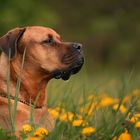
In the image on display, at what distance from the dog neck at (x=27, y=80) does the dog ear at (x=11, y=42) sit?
73 millimetres

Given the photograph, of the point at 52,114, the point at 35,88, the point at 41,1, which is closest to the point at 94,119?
the point at 52,114

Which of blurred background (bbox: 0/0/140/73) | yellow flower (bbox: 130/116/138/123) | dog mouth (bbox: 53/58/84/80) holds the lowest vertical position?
blurred background (bbox: 0/0/140/73)

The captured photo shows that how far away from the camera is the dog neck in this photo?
6.62m

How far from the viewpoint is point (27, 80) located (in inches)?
267

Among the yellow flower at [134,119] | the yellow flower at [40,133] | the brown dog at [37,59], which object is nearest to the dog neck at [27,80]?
the brown dog at [37,59]

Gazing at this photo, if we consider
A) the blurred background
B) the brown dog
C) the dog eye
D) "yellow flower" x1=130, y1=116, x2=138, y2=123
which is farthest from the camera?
the blurred background

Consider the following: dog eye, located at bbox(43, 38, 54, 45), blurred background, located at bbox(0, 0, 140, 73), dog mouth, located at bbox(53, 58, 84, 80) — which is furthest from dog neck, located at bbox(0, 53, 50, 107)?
blurred background, located at bbox(0, 0, 140, 73)

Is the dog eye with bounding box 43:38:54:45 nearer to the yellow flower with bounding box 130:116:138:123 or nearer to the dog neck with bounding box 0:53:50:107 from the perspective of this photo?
the dog neck with bounding box 0:53:50:107

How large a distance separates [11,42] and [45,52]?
377 millimetres

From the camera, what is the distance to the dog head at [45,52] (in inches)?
271

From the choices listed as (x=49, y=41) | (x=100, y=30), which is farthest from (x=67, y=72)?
(x=100, y=30)

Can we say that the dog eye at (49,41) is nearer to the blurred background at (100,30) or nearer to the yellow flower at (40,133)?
the yellow flower at (40,133)

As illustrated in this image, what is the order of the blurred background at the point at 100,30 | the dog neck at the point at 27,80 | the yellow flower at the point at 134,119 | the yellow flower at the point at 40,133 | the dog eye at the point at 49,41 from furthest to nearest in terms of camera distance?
the blurred background at the point at 100,30 → the dog eye at the point at 49,41 → the dog neck at the point at 27,80 → the yellow flower at the point at 134,119 → the yellow flower at the point at 40,133

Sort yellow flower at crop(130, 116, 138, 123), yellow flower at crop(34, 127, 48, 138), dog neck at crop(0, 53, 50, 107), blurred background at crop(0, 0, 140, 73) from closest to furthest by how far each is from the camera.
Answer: yellow flower at crop(34, 127, 48, 138) < yellow flower at crop(130, 116, 138, 123) < dog neck at crop(0, 53, 50, 107) < blurred background at crop(0, 0, 140, 73)
